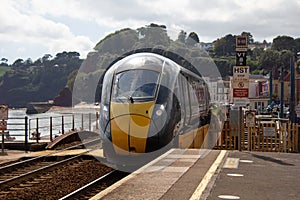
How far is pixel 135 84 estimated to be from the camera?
52.6 feet

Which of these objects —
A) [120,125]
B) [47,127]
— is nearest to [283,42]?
[47,127]

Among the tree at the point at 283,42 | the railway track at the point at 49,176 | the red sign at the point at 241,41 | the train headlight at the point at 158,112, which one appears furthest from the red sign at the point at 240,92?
the tree at the point at 283,42

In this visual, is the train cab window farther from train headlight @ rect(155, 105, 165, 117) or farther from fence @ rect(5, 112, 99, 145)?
fence @ rect(5, 112, 99, 145)

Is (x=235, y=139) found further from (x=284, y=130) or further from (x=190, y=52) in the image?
(x=190, y=52)

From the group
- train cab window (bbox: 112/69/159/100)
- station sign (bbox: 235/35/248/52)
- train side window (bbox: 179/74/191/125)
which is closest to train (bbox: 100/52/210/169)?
train cab window (bbox: 112/69/159/100)

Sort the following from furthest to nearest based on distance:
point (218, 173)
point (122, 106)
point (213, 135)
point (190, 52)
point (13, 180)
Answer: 1. point (190, 52)
2. point (213, 135)
3. point (122, 106)
4. point (13, 180)
5. point (218, 173)

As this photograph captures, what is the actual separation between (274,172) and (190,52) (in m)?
20.0

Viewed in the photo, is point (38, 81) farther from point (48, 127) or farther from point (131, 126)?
point (131, 126)

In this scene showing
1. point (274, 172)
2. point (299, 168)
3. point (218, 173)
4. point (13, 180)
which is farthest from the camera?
point (13, 180)

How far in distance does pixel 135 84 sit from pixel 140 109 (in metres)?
1.10

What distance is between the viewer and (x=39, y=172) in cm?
1620

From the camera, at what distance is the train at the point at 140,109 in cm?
1512

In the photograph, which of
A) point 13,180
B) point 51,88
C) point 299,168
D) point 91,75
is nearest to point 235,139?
point 91,75

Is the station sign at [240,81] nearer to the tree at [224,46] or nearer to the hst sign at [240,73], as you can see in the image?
the hst sign at [240,73]
